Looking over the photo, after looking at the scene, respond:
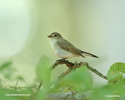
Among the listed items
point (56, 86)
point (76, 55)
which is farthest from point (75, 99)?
point (76, 55)

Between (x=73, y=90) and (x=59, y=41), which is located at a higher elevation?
(x=59, y=41)

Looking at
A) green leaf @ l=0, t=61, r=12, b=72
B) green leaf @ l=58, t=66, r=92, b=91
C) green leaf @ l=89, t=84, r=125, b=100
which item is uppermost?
green leaf @ l=0, t=61, r=12, b=72

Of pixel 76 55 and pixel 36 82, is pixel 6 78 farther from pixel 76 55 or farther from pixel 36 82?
pixel 76 55

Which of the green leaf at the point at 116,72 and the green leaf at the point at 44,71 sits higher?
the green leaf at the point at 116,72

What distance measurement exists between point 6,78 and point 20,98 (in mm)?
21

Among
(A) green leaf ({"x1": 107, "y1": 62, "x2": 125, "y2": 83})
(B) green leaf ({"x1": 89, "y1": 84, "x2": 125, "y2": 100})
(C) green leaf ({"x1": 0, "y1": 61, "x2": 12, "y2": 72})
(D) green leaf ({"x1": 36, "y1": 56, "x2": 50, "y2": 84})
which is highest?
(A) green leaf ({"x1": 107, "y1": 62, "x2": 125, "y2": 83})

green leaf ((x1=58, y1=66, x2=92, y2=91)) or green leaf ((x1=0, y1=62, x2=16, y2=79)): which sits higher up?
green leaf ((x1=0, y1=62, x2=16, y2=79))

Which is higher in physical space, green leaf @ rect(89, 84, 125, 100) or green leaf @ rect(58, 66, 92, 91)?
green leaf @ rect(58, 66, 92, 91)

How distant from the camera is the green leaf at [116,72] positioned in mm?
143

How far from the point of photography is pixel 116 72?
0.51ft

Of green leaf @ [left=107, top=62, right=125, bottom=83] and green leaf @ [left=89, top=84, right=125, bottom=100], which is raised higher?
green leaf @ [left=107, top=62, right=125, bottom=83]

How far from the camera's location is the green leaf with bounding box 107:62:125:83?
0.14 metres

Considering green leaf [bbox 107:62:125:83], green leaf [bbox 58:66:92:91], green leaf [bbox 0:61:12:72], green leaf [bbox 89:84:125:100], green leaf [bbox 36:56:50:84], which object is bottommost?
green leaf [bbox 89:84:125:100]

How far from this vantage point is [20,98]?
91 mm
